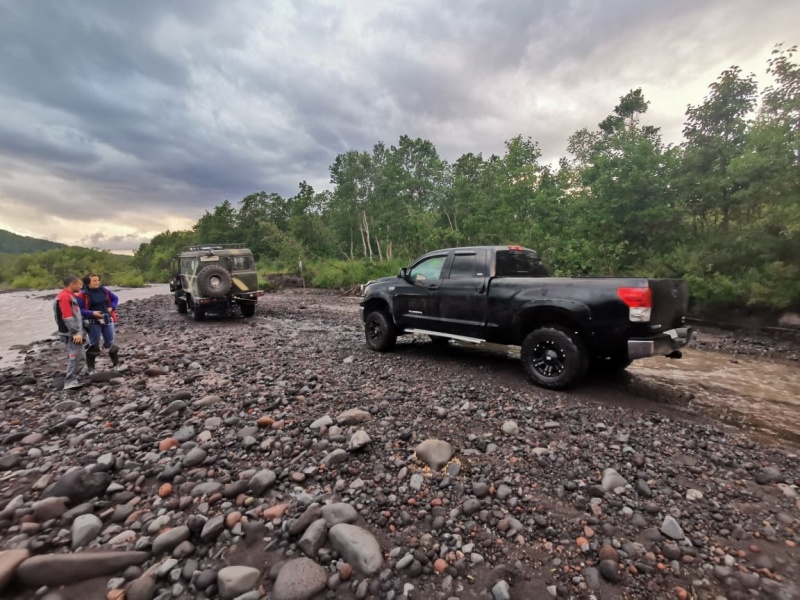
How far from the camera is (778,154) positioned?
1118cm

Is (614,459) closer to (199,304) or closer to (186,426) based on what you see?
(186,426)

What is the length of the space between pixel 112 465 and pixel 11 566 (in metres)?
1.37

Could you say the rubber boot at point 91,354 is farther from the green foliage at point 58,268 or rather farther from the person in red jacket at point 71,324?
the green foliage at point 58,268

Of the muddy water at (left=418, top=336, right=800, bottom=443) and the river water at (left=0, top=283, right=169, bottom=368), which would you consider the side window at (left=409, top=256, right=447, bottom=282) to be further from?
the river water at (left=0, top=283, right=169, bottom=368)

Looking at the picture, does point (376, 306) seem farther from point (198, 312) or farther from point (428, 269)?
point (198, 312)

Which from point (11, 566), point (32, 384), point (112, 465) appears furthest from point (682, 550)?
point (32, 384)

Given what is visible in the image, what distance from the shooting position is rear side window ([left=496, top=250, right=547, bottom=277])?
20.2ft

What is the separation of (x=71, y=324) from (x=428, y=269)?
6.33m

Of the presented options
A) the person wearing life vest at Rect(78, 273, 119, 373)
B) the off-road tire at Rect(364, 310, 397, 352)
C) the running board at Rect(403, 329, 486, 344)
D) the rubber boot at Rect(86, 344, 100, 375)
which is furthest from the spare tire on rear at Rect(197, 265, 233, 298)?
the running board at Rect(403, 329, 486, 344)

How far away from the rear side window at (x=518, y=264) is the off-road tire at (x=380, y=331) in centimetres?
270

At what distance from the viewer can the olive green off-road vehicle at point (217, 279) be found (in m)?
12.6

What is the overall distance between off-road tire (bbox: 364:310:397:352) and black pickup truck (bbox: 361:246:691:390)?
201 mm

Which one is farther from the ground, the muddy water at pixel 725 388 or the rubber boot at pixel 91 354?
the rubber boot at pixel 91 354

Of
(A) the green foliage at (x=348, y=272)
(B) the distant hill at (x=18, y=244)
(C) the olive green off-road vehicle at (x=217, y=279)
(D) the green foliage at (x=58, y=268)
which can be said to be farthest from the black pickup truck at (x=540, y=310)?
(B) the distant hill at (x=18, y=244)
